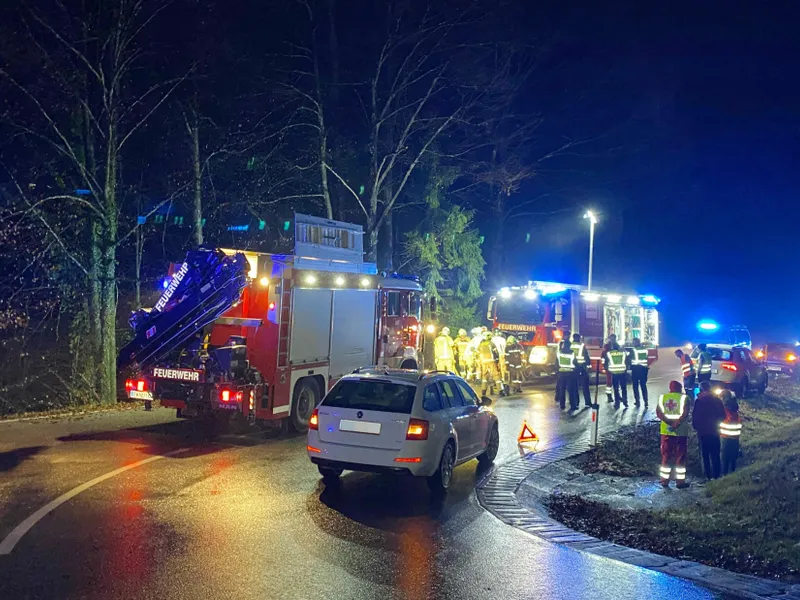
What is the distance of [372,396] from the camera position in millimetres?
9117

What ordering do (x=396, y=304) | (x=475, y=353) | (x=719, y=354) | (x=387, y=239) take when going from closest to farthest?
1. (x=396, y=304)
2. (x=475, y=353)
3. (x=719, y=354)
4. (x=387, y=239)

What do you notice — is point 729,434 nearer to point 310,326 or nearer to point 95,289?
point 310,326

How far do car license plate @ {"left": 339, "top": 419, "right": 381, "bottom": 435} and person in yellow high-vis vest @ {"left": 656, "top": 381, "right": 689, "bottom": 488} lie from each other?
409 cm

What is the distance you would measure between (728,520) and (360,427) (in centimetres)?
403

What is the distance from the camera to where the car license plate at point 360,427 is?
8766 mm

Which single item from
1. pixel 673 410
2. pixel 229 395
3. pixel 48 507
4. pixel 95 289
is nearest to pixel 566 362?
pixel 673 410

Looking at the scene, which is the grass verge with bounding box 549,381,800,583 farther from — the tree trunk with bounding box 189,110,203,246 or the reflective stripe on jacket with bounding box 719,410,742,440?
the tree trunk with bounding box 189,110,203,246

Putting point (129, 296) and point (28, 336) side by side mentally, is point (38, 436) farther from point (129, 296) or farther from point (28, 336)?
point (129, 296)

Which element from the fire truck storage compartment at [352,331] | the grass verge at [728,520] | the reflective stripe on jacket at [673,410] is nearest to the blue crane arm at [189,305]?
the fire truck storage compartment at [352,331]

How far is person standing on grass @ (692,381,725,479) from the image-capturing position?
10.6 meters

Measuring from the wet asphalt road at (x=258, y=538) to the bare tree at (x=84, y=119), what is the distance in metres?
5.55

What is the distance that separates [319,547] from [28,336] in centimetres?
1181

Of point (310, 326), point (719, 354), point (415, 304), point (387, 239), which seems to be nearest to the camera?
point (310, 326)

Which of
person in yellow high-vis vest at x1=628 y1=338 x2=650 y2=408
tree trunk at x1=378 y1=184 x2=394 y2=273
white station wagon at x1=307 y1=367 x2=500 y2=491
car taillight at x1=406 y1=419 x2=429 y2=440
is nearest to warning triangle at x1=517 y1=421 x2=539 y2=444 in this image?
white station wagon at x1=307 y1=367 x2=500 y2=491
